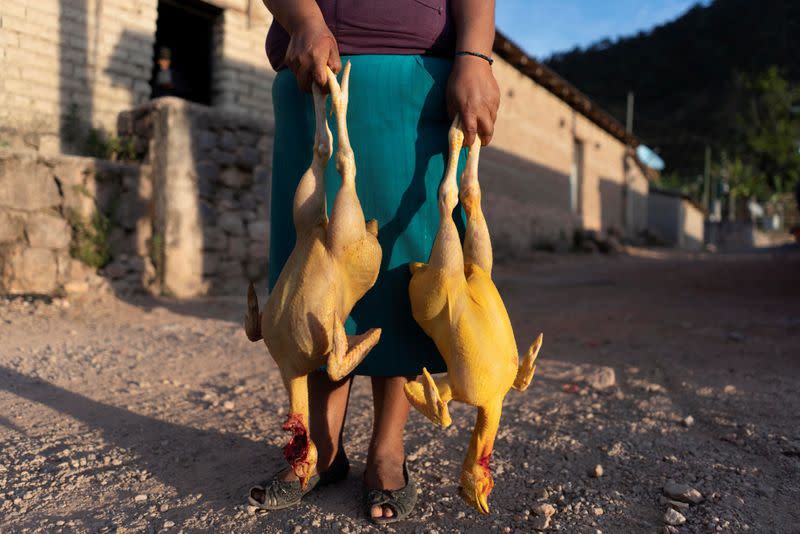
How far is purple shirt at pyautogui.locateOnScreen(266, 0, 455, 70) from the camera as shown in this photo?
4.56 ft

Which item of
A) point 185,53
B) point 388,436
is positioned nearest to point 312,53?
point 388,436

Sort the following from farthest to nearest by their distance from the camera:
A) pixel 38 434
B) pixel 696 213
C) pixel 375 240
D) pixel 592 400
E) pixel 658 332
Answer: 1. pixel 696 213
2. pixel 658 332
3. pixel 592 400
4. pixel 38 434
5. pixel 375 240

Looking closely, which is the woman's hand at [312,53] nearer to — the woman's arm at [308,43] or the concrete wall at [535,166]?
the woman's arm at [308,43]

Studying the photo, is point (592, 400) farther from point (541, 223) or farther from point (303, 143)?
point (541, 223)

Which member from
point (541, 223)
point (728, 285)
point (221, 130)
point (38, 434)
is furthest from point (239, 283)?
point (541, 223)

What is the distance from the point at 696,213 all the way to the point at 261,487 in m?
31.3

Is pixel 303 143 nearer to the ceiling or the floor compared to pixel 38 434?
nearer to the ceiling

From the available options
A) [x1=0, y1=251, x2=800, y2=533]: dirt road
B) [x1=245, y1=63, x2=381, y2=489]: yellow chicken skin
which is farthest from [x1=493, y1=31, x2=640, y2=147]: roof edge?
[x1=245, y1=63, x2=381, y2=489]: yellow chicken skin

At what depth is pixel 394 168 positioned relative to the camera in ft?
4.55

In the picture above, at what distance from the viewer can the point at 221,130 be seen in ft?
17.9

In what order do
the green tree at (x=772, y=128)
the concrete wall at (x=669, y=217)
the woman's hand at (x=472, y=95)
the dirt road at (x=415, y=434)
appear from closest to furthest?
1. the woman's hand at (x=472, y=95)
2. the dirt road at (x=415, y=434)
3. the green tree at (x=772, y=128)
4. the concrete wall at (x=669, y=217)

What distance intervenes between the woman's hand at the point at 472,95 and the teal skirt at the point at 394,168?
0.06 metres

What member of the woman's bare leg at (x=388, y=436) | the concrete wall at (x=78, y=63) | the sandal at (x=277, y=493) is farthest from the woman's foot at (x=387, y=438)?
the concrete wall at (x=78, y=63)

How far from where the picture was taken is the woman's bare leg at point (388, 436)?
146 cm
